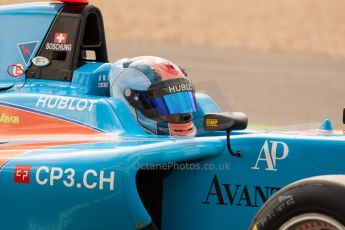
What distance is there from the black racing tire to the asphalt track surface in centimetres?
747

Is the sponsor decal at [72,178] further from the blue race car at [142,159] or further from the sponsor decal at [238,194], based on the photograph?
the sponsor decal at [238,194]

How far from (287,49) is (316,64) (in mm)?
2421

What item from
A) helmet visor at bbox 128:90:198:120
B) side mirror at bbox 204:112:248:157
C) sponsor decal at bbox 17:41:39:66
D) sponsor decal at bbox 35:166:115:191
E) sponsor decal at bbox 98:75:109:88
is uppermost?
sponsor decal at bbox 17:41:39:66

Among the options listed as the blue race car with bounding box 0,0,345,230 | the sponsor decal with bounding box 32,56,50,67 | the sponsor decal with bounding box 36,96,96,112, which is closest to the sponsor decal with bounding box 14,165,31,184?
the blue race car with bounding box 0,0,345,230

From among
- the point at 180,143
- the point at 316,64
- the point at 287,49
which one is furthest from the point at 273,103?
the point at 180,143

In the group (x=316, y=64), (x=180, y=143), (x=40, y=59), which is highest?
(x=40, y=59)

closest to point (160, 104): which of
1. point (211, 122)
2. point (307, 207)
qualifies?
point (211, 122)

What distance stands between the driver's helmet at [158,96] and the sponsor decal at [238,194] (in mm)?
695

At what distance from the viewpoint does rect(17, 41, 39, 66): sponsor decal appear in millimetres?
6355

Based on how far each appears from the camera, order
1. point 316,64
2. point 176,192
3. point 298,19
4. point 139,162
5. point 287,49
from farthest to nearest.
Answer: point 298,19 → point 287,49 → point 316,64 → point 176,192 → point 139,162

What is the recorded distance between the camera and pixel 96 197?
16.4 ft

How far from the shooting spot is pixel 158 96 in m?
5.76

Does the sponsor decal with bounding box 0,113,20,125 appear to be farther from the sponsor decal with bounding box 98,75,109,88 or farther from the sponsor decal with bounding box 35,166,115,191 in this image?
the sponsor decal with bounding box 35,166,115,191

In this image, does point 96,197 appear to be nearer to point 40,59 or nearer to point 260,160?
point 260,160
